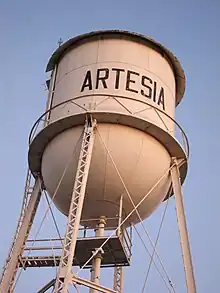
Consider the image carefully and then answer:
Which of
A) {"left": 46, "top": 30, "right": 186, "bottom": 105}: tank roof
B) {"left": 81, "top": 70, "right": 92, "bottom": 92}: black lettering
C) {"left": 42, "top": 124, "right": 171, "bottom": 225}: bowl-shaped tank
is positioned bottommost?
{"left": 42, "top": 124, "right": 171, "bottom": 225}: bowl-shaped tank

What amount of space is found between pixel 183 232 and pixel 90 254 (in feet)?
7.70

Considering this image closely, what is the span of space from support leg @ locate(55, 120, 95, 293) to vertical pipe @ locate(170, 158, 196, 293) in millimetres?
2376

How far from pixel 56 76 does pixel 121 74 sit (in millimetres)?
1939

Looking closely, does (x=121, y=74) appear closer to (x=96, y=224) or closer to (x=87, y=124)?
(x=87, y=124)

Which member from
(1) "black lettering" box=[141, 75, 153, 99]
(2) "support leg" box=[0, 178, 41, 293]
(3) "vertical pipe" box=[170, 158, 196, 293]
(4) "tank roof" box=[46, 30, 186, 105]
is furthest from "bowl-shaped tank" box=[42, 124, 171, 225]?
(4) "tank roof" box=[46, 30, 186, 105]

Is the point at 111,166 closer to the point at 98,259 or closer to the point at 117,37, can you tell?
the point at 98,259

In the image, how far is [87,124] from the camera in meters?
13.4

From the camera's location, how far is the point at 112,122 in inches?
537

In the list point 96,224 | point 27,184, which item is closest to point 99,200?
point 96,224

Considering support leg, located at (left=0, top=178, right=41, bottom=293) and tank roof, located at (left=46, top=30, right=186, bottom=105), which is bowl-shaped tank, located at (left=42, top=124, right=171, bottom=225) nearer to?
support leg, located at (left=0, top=178, right=41, bottom=293)

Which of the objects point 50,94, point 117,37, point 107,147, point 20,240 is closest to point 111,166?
point 107,147

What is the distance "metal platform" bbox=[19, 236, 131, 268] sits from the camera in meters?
13.7

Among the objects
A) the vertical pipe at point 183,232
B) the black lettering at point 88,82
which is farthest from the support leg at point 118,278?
the black lettering at point 88,82

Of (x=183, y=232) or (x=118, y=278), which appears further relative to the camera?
(x=118, y=278)
